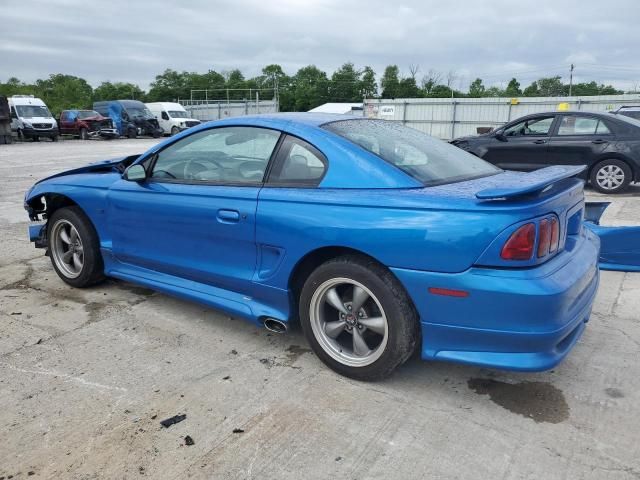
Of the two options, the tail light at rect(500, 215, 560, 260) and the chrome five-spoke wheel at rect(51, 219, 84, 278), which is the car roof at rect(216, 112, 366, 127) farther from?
the chrome five-spoke wheel at rect(51, 219, 84, 278)

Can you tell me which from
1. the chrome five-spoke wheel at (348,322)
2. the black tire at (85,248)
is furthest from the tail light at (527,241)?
the black tire at (85,248)

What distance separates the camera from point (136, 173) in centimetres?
366

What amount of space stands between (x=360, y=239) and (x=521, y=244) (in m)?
0.76

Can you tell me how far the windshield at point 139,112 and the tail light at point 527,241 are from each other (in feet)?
103

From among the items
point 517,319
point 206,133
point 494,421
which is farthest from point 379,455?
point 206,133

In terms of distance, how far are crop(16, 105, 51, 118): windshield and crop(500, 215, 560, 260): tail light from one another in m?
29.7

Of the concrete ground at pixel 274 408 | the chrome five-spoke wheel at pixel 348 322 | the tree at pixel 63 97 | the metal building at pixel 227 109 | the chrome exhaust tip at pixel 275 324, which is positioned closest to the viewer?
the concrete ground at pixel 274 408

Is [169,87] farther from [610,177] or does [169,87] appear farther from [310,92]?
[610,177]

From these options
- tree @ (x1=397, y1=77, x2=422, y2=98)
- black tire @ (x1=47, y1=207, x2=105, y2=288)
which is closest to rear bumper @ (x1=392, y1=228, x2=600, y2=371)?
black tire @ (x1=47, y1=207, x2=105, y2=288)

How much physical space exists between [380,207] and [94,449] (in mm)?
1732

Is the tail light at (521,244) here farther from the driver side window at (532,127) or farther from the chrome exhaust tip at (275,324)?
the driver side window at (532,127)

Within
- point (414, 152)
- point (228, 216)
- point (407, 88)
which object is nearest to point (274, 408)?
point (228, 216)

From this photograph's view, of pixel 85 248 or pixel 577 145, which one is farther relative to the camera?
pixel 577 145

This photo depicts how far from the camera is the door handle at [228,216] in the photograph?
3.12 meters
